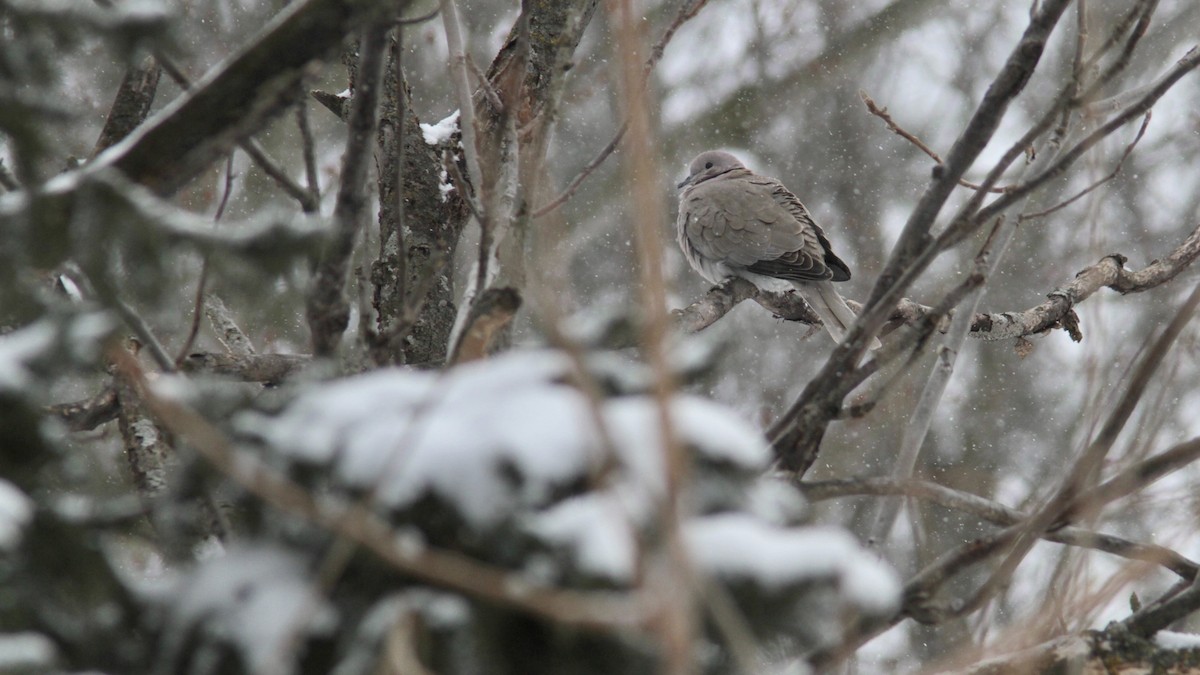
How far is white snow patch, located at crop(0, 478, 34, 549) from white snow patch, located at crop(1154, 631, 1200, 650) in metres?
1.87

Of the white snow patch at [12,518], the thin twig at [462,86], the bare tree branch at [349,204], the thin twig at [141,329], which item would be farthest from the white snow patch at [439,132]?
the white snow patch at [12,518]

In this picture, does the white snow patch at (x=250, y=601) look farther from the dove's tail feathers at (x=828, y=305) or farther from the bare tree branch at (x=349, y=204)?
the dove's tail feathers at (x=828, y=305)

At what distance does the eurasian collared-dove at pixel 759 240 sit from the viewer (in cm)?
528

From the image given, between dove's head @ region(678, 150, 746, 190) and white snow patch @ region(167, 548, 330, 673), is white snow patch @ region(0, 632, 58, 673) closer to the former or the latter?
white snow patch @ region(167, 548, 330, 673)

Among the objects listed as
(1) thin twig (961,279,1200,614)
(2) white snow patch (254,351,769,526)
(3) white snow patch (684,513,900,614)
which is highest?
(1) thin twig (961,279,1200,614)

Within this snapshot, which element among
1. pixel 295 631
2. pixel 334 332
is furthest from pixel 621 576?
pixel 334 332

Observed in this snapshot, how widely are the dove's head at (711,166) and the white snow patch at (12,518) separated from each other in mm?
5652

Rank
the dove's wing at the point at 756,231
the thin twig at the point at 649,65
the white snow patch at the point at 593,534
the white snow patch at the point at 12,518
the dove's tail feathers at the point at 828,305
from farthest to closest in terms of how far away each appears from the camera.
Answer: the dove's wing at the point at 756,231 → the dove's tail feathers at the point at 828,305 → the thin twig at the point at 649,65 → the white snow patch at the point at 12,518 → the white snow patch at the point at 593,534

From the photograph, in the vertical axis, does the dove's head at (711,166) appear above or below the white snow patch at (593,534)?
above

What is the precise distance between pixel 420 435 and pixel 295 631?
0.87 ft

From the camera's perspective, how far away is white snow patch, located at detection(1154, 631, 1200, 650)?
1960mm

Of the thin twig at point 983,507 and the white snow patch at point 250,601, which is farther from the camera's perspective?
the thin twig at point 983,507

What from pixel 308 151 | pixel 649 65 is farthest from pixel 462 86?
pixel 308 151

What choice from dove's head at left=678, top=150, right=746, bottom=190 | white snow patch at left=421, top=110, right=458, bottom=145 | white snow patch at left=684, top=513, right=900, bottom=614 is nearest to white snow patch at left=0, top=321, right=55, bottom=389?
white snow patch at left=684, top=513, right=900, bottom=614
